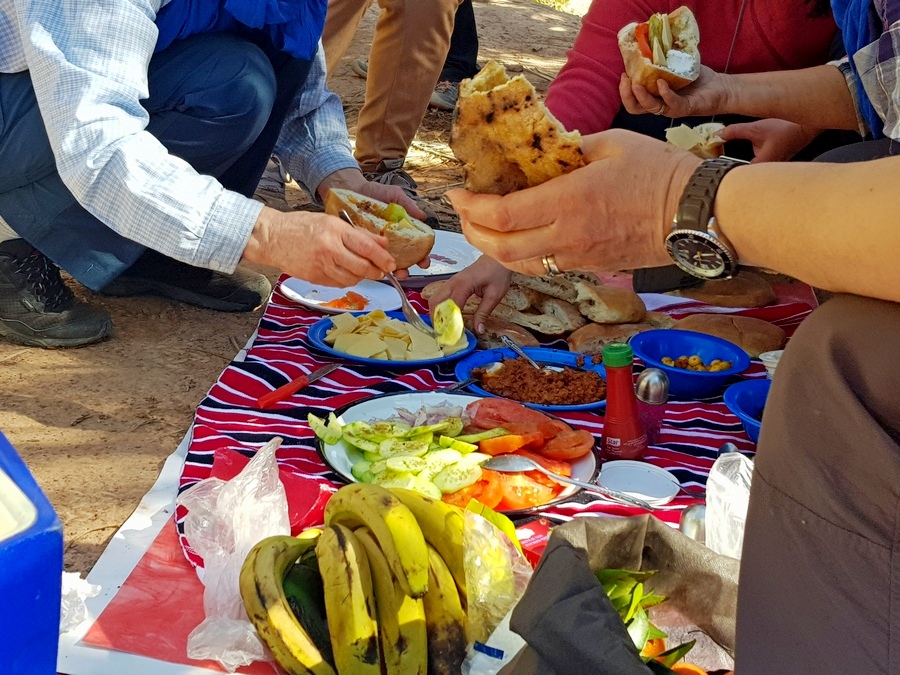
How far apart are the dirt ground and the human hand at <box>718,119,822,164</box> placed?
80.8 inches

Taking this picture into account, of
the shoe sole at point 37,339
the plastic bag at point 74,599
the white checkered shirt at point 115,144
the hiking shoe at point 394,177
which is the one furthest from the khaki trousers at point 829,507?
the hiking shoe at point 394,177

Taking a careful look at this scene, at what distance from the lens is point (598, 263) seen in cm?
178

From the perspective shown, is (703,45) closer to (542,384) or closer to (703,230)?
(542,384)

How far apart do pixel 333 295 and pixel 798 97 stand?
1876 mm

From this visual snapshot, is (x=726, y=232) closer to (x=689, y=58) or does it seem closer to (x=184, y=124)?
(x=689, y=58)

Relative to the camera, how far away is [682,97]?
3.18 m

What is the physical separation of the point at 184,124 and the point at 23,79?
57cm

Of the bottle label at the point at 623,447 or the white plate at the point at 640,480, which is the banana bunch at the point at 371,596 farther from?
the bottle label at the point at 623,447

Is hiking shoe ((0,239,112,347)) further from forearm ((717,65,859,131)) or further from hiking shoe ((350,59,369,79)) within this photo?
hiking shoe ((350,59,369,79))

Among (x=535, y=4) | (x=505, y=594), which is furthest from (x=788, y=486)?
(x=535, y=4)

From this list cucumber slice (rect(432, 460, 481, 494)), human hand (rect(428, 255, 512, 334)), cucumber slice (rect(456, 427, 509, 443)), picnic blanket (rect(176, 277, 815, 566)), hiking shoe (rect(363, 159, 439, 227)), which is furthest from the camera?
hiking shoe (rect(363, 159, 439, 227))

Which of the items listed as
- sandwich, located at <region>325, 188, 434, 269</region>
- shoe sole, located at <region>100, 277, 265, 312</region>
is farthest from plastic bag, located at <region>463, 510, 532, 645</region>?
shoe sole, located at <region>100, 277, 265, 312</region>

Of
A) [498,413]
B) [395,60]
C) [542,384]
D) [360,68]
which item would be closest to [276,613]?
[498,413]

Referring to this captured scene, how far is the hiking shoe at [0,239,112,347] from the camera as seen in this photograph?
3600mm
